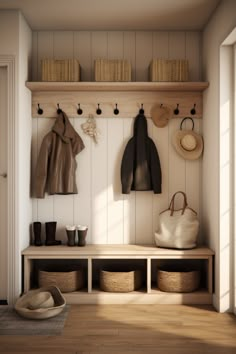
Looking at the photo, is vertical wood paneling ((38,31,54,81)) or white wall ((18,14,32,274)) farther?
vertical wood paneling ((38,31,54,81))

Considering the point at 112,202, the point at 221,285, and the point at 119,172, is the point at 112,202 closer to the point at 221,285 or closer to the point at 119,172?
the point at 119,172

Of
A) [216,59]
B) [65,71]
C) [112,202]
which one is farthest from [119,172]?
[216,59]

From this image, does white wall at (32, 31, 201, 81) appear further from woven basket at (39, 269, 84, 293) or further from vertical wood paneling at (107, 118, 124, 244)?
woven basket at (39, 269, 84, 293)

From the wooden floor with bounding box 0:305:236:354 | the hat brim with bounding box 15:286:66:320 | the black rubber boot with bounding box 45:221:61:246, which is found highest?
the black rubber boot with bounding box 45:221:61:246

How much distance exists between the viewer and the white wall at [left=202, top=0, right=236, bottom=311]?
354cm

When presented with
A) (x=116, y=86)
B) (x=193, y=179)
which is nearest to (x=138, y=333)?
(x=193, y=179)

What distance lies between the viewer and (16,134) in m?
3.67

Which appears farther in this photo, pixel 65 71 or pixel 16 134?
pixel 65 71

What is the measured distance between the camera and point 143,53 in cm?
423

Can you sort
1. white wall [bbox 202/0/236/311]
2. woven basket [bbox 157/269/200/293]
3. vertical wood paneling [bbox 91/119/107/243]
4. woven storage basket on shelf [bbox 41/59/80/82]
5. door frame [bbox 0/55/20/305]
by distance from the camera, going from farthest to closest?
vertical wood paneling [bbox 91/119/107/243]
woven storage basket on shelf [bbox 41/59/80/82]
woven basket [bbox 157/269/200/293]
door frame [bbox 0/55/20/305]
white wall [bbox 202/0/236/311]

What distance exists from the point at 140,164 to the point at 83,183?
0.58m

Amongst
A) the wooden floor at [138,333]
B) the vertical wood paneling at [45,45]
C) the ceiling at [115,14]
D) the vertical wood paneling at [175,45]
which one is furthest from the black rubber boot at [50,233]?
the vertical wood paneling at [175,45]

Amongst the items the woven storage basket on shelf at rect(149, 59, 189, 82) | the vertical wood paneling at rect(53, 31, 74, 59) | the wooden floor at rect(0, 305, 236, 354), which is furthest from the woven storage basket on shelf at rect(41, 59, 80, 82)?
the wooden floor at rect(0, 305, 236, 354)

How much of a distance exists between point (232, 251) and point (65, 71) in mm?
2117
